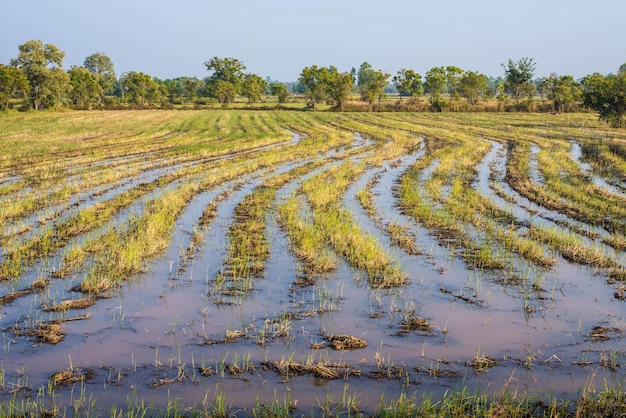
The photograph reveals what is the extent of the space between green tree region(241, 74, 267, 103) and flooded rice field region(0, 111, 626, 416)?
7700 centimetres

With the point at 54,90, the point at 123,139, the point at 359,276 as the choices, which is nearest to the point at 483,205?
the point at 359,276

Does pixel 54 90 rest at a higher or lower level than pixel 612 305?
higher

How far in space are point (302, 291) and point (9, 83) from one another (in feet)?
195

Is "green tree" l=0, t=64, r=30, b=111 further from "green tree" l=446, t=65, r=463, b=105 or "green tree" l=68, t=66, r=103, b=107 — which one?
"green tree" l=446, t=65, r=463, b=105

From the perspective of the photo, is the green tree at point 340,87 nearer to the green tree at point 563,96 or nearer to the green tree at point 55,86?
the green tree at point 563,96

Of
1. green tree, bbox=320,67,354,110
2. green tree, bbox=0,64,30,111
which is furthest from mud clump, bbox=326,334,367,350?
green tree, bbox=320,67,354,110

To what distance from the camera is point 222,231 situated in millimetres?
11117

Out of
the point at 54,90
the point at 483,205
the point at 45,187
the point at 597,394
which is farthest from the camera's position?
the point at 54,90

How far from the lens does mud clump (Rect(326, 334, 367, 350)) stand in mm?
6184

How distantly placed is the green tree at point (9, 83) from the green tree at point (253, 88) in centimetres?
3835

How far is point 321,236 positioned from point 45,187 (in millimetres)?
8985

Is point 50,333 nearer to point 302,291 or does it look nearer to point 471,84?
point 302,291

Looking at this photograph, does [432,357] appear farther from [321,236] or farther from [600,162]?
[600,162]

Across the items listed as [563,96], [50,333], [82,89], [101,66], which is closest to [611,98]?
[563,96]
